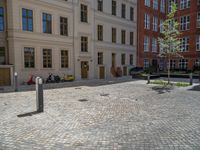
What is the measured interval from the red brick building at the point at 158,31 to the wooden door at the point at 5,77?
2282cm

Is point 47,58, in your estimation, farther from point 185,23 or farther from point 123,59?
point 185,23

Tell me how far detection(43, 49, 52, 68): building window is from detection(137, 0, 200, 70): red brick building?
18.0 m

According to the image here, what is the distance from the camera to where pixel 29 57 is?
19375mm

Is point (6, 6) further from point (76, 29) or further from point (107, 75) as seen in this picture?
point (107, 75)

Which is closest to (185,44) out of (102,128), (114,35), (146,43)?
(146,43)

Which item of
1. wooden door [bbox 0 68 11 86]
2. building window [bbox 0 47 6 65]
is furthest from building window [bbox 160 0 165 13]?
wooden door [bbox 0 68 11 86]

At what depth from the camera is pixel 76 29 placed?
77.5 ft

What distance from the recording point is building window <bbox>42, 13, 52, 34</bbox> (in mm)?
20562

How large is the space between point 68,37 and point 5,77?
9.09m

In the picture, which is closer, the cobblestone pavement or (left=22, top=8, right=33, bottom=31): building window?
the cobblestone pavement

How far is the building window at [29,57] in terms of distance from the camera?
1909 cm

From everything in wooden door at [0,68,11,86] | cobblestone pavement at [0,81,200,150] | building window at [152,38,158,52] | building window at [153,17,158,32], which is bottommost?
cobblestone pavement at [0,81,200,150]

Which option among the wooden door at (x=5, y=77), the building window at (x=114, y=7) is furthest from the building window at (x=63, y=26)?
the building window at (x=114, y=7)

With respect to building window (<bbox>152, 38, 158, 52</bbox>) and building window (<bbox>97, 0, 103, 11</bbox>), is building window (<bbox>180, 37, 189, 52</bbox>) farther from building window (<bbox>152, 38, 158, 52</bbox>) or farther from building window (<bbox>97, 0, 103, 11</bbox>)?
building window (<bbox>97, 0, 103, 11</bbox>)
